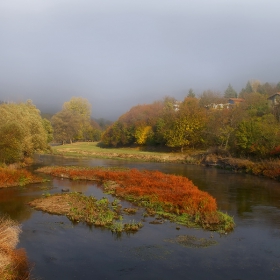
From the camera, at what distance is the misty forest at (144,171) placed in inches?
873

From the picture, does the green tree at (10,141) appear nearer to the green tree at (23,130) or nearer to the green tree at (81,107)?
the green tree at (23,130)

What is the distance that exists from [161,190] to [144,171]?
13.7 m

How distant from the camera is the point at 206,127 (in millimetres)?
75562

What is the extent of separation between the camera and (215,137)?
69.2 m

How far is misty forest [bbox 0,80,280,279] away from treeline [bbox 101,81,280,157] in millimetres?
181

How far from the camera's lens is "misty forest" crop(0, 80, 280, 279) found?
22.2 meters

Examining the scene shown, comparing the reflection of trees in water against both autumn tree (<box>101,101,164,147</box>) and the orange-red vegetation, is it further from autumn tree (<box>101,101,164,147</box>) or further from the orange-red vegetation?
autumn tree (<box>101,101,164,147</box>)

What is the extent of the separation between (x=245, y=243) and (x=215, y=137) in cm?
5145

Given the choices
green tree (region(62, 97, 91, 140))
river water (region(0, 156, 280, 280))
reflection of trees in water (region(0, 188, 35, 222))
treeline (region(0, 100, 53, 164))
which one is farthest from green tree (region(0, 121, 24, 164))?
green tree (region(62, 97, 91, 140))

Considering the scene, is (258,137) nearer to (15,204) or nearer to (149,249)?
(15,204)

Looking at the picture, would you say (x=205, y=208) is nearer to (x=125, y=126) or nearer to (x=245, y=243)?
(x=245, y=243)

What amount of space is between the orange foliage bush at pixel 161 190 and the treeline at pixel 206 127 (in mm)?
23483

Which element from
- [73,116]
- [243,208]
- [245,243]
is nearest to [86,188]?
[243,208]

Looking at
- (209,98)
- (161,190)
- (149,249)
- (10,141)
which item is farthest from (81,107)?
(149,249)
